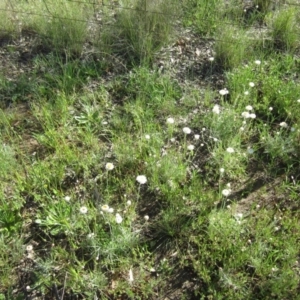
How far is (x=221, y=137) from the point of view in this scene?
129 inches

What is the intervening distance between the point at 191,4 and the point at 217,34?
0.63 metres

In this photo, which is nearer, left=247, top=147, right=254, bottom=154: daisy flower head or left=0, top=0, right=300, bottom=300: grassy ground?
left=0, top=0, right=300, bottom=300: grassy ground

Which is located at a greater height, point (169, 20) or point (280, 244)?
point (169, 20)

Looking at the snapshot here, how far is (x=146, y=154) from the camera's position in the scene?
10.5 ft

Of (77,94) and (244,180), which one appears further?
(77,94)

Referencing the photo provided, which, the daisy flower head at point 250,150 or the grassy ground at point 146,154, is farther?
the daisy flower head at point 250,150

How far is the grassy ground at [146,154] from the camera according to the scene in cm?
257

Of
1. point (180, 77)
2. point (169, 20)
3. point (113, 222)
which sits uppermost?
point (169, 20)

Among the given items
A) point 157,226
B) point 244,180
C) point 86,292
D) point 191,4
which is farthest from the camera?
point 191,4

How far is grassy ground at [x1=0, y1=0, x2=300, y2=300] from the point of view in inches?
101

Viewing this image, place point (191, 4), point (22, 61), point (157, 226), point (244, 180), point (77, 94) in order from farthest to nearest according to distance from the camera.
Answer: point (191, 4)
point (22, 61)
point (77, 94)
point (244, 180)
point (157, 226)

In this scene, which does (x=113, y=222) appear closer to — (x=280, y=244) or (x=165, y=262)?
(x=165, y=262)

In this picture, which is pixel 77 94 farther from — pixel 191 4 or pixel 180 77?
pixel 191 4

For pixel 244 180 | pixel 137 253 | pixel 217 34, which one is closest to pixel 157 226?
pixel 137 253
